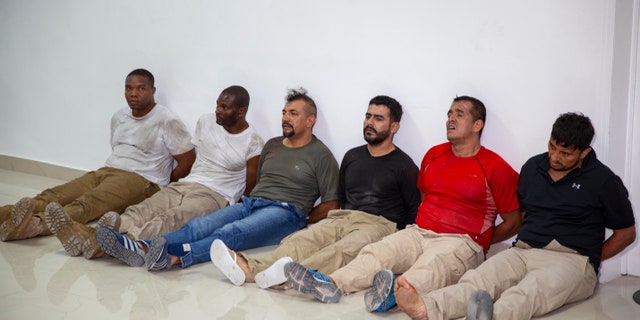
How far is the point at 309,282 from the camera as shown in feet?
10.3

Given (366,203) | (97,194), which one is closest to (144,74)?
(97,194)

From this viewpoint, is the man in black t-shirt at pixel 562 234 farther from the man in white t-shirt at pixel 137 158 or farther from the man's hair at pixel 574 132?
the man in white t-shirt at pixel 137 158

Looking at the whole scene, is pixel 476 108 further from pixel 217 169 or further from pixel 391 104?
pixel 217 169

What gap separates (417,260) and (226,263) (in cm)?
97

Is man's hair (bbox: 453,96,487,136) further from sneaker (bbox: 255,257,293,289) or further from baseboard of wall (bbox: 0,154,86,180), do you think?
baseboard of wall (bbox: 0,154,86,180)

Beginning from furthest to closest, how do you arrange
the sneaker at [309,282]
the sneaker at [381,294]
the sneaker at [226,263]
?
the sneaker at [226,263], the sneaker at [309,282], the sneaker at [381,294]

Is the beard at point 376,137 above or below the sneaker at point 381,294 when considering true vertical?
above

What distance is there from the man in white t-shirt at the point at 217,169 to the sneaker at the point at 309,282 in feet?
4.27

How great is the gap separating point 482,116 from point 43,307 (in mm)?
2437

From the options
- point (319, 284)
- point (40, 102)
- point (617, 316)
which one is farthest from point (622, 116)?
point (40, 102)

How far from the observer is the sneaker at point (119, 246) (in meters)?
3.64

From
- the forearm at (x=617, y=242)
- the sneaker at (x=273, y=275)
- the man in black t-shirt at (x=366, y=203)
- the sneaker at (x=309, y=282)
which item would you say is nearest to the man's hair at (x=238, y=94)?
the man in black t-shirt at (x=366, y=203)

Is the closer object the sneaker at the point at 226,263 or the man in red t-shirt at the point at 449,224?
the man in red t-shirt at the point at 449,224

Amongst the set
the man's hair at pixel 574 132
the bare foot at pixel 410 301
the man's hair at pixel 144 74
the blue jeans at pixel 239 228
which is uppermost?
the man's hair at pixel 144 74
